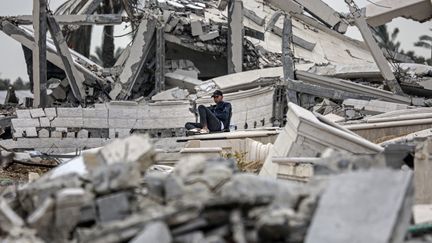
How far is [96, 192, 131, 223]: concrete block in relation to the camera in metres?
4.36

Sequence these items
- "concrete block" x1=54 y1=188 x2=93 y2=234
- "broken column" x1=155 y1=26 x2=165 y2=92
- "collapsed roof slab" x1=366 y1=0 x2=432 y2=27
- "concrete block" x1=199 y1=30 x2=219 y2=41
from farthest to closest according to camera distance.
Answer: "concrete block" x1=199 y1=30 x2=219 y2=41 < "broken column" x1=155 y1=26 x2=165 y2=92 < "collapsed roof slab" x1=366 y1=0 x2=432 y2=27 < "concrete block" x1=54 y1=188 x2=93 y2=234

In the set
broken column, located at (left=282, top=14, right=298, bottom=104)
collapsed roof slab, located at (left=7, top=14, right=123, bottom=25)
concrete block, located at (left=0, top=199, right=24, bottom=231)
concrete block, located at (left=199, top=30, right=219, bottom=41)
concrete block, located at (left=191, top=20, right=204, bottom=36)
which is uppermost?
collapsed roof slab, located at (left=7, top=14, right=123, bottom=25)

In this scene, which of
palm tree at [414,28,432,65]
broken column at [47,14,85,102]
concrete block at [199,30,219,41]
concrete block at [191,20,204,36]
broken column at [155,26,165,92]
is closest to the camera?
broken column at [47,14,85,102]

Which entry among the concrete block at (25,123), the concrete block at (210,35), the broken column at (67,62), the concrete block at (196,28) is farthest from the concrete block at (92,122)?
the concrete block at (210,35)

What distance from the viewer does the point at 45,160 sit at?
1105 cm

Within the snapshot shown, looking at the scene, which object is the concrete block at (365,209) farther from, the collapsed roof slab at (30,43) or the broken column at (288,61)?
the collapsed roof slab at (30,43)

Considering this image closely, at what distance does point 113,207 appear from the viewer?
4379 mm

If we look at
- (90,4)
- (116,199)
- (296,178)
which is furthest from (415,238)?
(90,4)

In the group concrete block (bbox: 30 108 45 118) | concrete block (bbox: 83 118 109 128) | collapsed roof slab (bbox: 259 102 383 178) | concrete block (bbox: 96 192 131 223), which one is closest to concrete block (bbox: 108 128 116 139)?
concrete block (bbox: 83 118 109 128)

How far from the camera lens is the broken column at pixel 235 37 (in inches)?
677

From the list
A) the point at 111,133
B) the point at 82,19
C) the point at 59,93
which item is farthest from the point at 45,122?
the point at 82,19

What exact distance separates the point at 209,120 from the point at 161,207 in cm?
819

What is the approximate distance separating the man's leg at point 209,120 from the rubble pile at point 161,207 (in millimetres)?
7275

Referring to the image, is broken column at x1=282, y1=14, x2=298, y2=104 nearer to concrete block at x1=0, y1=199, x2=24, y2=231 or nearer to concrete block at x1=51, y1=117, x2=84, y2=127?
concrete block at x1=51, y1=117, x2=84, y2=127
